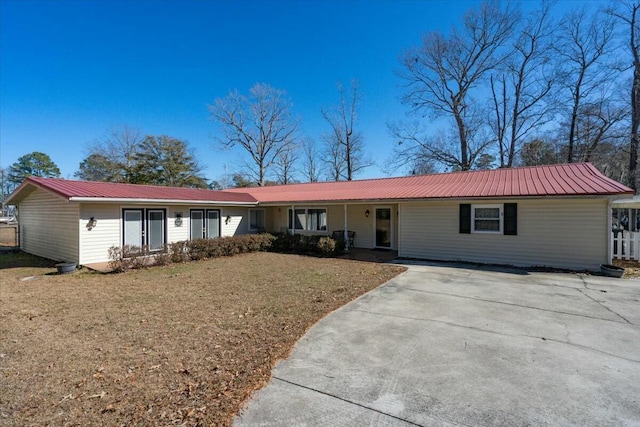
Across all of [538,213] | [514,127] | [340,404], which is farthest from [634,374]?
[514,127]

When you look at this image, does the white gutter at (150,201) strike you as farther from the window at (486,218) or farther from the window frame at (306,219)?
the window at (486,218)

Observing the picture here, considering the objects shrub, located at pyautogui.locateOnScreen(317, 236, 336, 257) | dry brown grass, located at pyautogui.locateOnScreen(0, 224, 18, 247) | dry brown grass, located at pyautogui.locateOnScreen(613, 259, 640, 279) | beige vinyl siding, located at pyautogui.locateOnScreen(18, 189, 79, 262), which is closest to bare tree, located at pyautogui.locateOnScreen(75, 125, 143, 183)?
dry brown grass, located at pyautogui.locateOnScreen(0, 224, 18, 247)

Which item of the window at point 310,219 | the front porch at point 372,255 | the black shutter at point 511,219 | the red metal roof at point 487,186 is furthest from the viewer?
the window at point 310,219

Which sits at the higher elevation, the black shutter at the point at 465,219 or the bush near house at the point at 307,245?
the black shutter at the point at 465,219

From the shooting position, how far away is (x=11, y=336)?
468cm

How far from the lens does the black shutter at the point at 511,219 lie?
1033 centimetres

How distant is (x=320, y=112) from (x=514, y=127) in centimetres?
1762

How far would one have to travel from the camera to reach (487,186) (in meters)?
11.7

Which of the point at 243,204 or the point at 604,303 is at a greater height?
the point at 243,204

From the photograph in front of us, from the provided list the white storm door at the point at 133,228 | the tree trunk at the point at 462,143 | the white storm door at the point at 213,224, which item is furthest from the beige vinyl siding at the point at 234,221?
the tree trunk at the point at 462,143

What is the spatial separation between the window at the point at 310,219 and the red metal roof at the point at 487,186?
2.83 feet

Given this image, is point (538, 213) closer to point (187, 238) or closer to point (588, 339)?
point (588, 339)

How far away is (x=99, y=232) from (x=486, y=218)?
13.7 metres

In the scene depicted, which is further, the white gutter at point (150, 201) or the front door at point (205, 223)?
the front door at point (205, 223)
